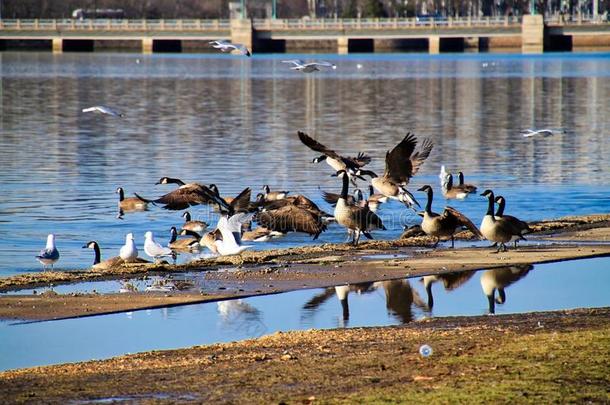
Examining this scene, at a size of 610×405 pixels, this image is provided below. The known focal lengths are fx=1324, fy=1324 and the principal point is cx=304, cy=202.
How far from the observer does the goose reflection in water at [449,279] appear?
15.8 m

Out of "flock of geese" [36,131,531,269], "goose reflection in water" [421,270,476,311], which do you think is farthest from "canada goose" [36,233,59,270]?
"goose reflection in water" [421,270,476,311]

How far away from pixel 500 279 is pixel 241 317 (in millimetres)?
3889

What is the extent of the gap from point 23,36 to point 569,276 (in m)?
141

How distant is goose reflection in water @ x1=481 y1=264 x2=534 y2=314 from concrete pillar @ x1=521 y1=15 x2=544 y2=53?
117 meters

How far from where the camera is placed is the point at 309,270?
16.8 m

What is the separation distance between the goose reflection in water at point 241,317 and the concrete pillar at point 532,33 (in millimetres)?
119727

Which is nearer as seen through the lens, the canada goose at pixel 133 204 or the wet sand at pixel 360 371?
the wet sand at pixel 360 371

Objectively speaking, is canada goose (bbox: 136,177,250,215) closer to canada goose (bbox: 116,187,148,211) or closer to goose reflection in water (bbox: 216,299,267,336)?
canada goose (bbox: 116,187,148,211)

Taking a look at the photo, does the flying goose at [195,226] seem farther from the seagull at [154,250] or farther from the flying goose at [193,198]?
the seagull at [154,250]

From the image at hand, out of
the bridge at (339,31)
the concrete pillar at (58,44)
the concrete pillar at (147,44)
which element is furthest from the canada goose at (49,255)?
the concrete pillar at (58,44)

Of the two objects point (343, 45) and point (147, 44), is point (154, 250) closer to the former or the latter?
point (343, 45)

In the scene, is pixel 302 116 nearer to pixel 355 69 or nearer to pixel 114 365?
pixel 114 365

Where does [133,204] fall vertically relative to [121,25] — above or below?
below

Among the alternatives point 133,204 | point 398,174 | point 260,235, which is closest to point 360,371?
point 260,235
